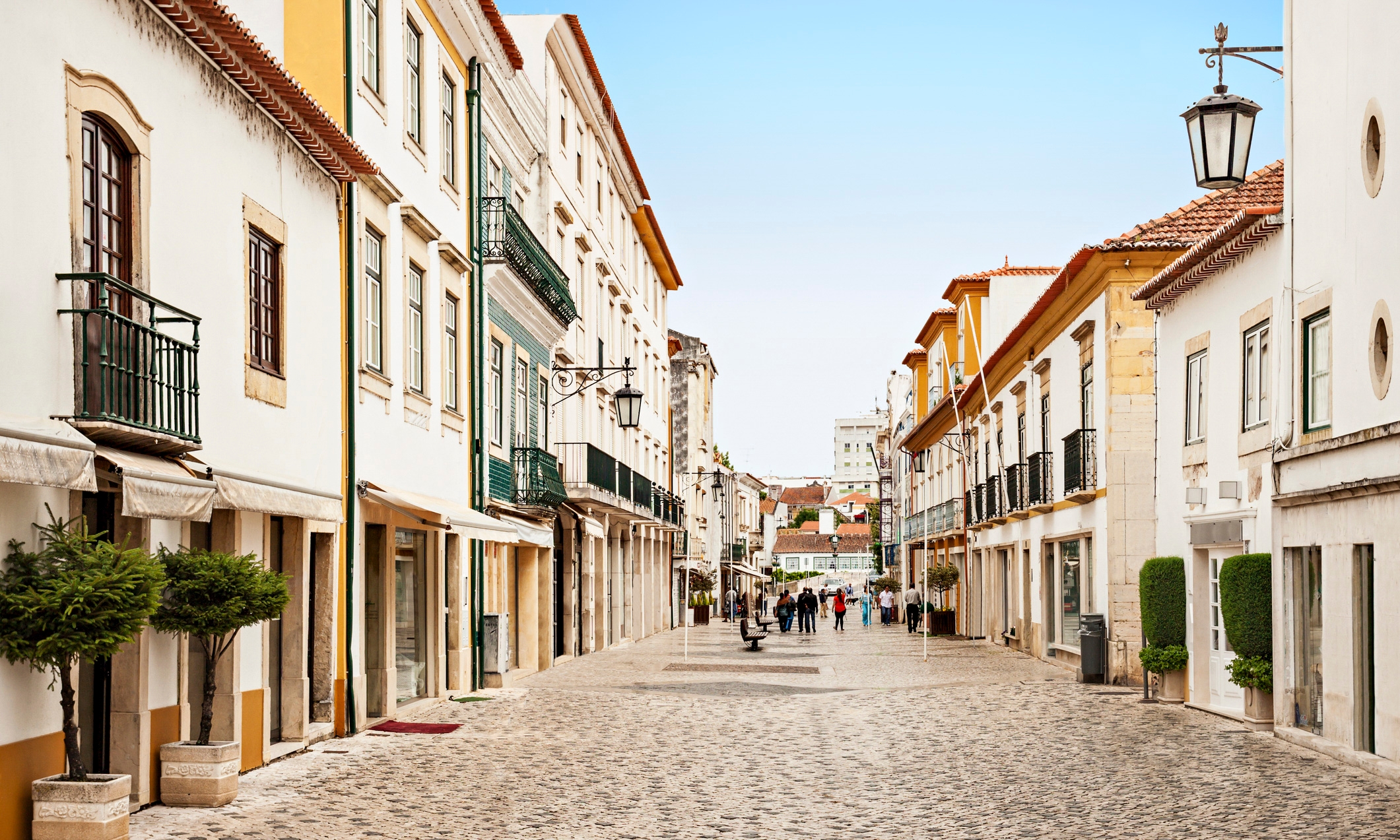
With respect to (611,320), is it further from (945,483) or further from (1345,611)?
(1345,611)

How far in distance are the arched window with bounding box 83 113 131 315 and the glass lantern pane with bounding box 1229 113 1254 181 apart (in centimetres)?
769

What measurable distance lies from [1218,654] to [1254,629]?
2.50 m

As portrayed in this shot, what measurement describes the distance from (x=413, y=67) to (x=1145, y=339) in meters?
11.5

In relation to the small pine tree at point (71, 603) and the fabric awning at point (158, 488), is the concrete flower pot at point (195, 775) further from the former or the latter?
the small pine tree at point (71, 603)

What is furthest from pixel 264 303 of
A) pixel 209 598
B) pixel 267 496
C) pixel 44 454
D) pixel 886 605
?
pixel 886 605

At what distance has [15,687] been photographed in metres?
8.10

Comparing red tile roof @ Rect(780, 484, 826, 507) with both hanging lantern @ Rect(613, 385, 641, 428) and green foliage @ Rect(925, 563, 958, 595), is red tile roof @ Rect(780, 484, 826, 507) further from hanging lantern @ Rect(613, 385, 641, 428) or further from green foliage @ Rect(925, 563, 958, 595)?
hanging lantern @ Rect(613, 385, 641, 428)

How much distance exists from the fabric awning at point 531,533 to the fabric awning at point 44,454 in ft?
38.3

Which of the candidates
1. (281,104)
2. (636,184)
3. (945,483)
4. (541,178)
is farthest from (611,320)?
(281,104)

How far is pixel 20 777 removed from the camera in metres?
8.06

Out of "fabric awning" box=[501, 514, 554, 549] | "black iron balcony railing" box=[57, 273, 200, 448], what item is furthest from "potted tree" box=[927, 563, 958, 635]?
"black iron balcony railing" box=[57, 273, 200, 448]

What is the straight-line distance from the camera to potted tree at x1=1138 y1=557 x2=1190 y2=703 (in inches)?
730

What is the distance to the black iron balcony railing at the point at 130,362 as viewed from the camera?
27.7 feet

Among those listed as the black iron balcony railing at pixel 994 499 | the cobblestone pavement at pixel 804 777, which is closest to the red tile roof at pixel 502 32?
the cobblestone pavement at pixel 804 777
